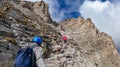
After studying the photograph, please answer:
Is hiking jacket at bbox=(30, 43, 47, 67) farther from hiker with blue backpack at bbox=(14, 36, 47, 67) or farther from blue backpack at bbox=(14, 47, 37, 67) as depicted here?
blue backpack at bbox=(14, 47, 37, 67)

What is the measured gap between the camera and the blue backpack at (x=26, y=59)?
983 centimetres

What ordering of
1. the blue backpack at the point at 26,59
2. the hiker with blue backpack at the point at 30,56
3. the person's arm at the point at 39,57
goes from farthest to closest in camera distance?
the blue backpack at the point at 26,59, the hiker with blue backpack at the point at 30,56, the person's arm at the point at 39,57

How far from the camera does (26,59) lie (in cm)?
1000

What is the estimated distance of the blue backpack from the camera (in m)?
9.83

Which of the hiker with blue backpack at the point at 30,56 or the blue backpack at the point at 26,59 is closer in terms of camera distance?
the hiker with blue backpack at the point at 30,56

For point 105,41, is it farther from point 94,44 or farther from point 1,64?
point 1,64

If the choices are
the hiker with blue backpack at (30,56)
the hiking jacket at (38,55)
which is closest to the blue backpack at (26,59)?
the hiker with blue backpack at (30,56)

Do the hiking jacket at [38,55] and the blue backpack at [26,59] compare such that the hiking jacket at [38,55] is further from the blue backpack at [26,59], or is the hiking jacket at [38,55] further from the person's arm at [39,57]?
the blue backpack at [26,59]

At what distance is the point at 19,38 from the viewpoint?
26.8 meters

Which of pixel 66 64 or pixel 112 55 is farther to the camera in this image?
pixel 112 55

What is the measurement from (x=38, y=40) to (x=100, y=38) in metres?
86.1

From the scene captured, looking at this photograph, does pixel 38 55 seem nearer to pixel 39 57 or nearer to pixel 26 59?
pixel 39 57

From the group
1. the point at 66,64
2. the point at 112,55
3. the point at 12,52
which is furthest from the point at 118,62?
the point at 12,52

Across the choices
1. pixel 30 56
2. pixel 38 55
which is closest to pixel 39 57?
pixel 38 55
